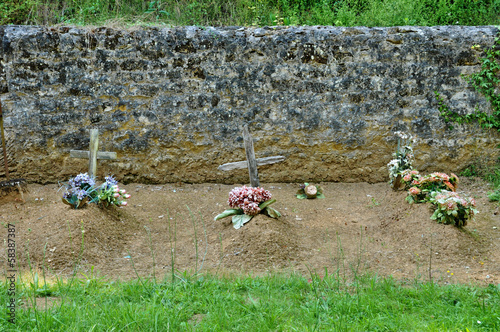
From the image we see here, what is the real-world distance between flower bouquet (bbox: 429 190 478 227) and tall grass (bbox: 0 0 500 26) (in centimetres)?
307

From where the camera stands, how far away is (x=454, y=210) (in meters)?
4.22

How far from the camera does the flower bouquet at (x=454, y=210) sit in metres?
4.23

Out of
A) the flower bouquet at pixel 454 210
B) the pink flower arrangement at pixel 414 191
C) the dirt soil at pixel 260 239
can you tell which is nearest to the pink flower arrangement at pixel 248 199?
the dirt soil at pixel 260 239

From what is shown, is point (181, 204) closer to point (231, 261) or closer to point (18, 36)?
point (231, 261)

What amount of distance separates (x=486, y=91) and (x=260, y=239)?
3.89 metres

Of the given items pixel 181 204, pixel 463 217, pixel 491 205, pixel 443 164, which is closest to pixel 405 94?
pixel 443 164

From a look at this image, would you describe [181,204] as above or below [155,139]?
below

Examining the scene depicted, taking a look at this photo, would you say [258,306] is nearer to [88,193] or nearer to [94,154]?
[88,193]

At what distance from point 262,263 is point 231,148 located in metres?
2.35

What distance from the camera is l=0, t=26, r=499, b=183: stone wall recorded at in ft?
18.7

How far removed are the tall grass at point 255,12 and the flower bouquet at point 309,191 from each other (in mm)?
2405

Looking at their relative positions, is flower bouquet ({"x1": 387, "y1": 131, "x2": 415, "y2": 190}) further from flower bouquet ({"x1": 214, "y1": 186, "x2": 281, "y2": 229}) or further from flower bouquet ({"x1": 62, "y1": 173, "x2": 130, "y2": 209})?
flower bouquet ({"x1": 62, "y1": 173, "x2": 130, "y2": 209})

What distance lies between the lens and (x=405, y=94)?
588 cm

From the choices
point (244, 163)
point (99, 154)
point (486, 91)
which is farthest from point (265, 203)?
point (486, 91)
